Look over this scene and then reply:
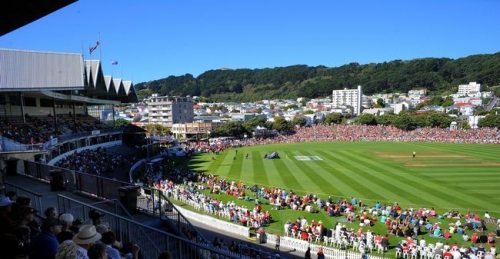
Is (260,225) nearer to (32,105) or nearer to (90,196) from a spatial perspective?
(90,196)

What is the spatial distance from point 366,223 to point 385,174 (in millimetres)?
17259

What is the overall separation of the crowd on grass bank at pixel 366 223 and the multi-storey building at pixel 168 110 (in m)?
95.2

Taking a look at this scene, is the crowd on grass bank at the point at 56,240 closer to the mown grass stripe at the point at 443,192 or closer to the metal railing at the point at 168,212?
the metal railing at the point at 168,212

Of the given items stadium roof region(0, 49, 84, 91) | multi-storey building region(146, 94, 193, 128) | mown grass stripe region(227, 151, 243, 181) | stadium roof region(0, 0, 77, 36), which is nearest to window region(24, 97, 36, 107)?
stadium roof region(0, 49, 84, 91)

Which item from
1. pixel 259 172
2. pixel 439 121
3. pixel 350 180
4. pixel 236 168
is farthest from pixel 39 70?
pixel 439 121

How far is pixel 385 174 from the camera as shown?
37562 mm

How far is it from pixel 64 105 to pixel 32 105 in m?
11.6

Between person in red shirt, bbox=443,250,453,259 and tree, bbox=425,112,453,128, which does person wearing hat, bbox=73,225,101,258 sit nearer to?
person in red shirt, bbox=443,250,453,259

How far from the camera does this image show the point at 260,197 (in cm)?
2877

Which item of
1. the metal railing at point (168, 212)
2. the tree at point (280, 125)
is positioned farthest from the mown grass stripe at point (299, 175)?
the tree at point (280, 125)

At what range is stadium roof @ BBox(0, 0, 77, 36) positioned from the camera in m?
7.96

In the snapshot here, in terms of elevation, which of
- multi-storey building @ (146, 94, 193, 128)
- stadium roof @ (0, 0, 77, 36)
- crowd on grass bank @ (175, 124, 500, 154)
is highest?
stadium roof @ (0, 0, 77, 36)

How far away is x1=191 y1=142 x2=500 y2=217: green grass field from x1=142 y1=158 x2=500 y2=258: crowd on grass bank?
2995 millimetres

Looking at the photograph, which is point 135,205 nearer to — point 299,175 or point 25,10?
point 25,10
